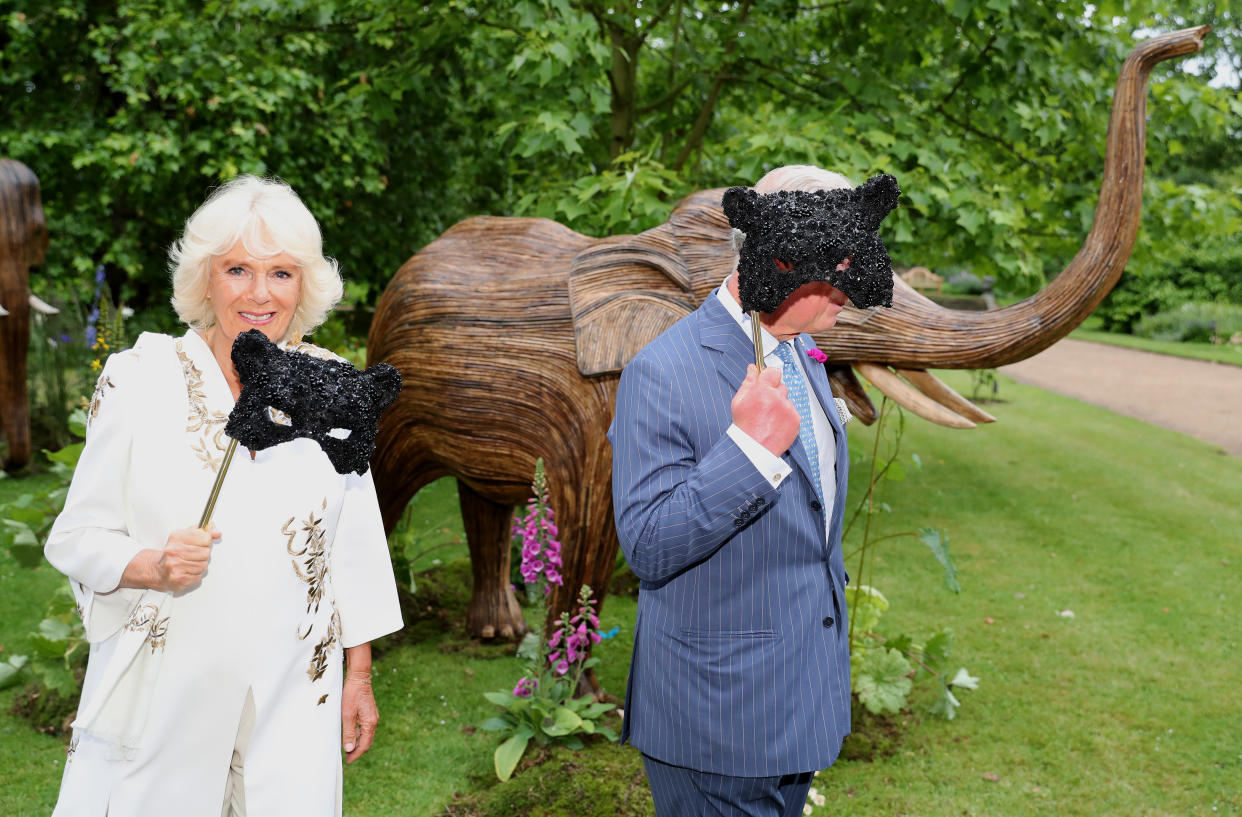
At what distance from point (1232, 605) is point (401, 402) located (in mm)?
4750

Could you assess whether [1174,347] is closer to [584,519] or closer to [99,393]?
[584,519]

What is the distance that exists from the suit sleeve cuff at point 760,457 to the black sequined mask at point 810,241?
267 mm

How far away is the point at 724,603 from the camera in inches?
74.9

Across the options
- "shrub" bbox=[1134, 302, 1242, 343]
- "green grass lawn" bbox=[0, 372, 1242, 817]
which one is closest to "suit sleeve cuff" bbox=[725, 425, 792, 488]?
"green grass lawn" bbox=[0, 372, 1242, 817]

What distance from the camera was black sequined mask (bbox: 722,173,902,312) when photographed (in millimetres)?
1758

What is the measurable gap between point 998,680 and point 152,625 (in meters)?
3.94

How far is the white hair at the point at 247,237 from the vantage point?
188 cm

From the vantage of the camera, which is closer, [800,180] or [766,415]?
[766,415]

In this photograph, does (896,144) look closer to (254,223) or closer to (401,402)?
(401,402)

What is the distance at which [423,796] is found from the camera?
3.54 meters

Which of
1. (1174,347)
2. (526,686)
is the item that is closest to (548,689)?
(526,686)

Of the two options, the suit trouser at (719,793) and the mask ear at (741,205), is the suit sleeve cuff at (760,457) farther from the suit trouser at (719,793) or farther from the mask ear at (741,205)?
the suit trouser at (719,793)

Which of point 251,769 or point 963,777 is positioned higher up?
point 251,769

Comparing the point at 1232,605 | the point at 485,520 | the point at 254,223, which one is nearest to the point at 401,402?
the point at 485,520
